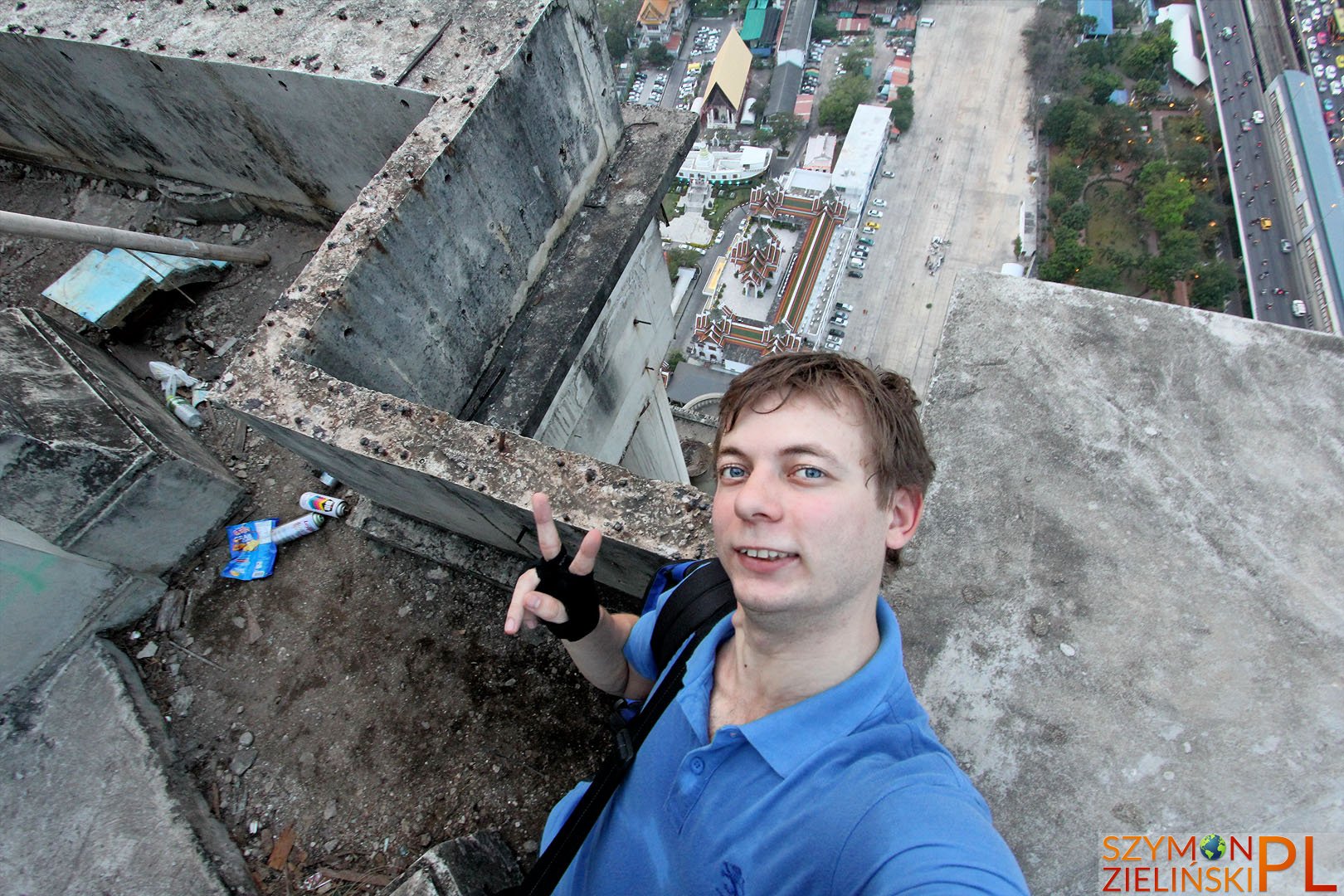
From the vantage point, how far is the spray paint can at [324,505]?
15.5 ft

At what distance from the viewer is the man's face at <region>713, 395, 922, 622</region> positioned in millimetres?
1836

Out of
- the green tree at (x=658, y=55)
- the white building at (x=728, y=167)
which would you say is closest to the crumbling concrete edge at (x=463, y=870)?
the white building at (x=728, y=167)

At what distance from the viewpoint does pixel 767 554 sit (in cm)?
186

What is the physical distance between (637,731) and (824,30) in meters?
37.3

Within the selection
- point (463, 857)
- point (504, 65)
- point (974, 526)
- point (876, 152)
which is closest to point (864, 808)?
point (974, 526)

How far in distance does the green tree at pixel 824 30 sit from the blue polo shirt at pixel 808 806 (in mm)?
37062

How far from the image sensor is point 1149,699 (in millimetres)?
2793

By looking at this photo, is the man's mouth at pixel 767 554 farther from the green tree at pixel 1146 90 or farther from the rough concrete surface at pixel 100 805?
the green tree at pixel 1146 90

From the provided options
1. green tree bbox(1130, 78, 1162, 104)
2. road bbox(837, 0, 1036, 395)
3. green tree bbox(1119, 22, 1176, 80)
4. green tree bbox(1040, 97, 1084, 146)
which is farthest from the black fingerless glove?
green tree bbox(1119, 22, 1176, 80)

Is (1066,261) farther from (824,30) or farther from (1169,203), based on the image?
(824,30)

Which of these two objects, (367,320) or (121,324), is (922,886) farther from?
(121,324)

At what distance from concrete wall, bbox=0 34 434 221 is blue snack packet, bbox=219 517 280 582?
8.33 ft

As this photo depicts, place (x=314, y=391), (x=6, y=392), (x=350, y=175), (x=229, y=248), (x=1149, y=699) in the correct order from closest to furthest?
(x=1149, y=699) → (x=314, y=391) → (x=6, y=392) → (x=350, y=175) → (x=229, y=248)

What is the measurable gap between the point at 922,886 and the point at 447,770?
114 inches
